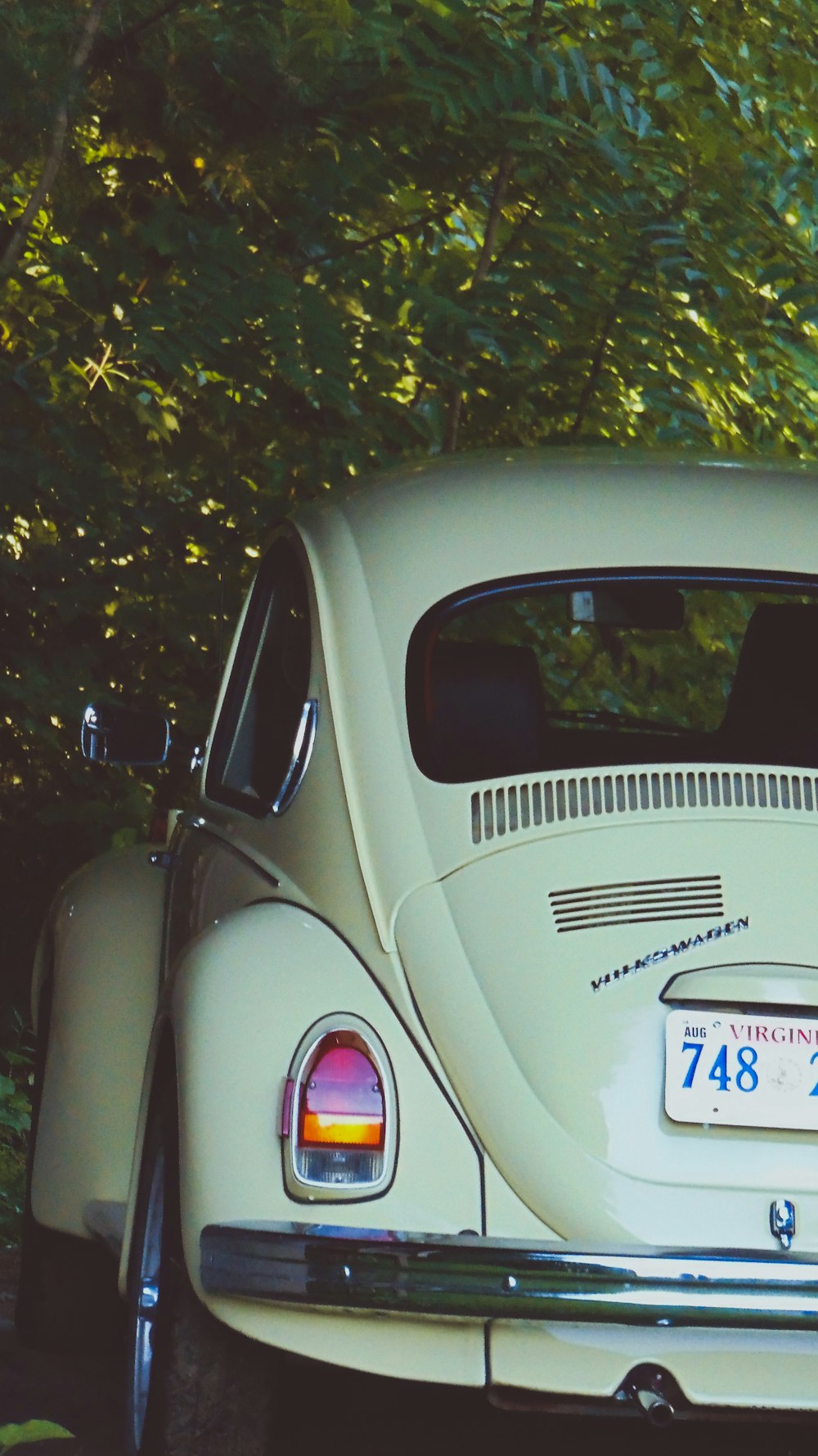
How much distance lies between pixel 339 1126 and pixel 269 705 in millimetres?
1373

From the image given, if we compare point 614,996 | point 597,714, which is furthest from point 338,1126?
point 597,714

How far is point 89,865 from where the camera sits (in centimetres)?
470

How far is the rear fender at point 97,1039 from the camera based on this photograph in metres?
4.15

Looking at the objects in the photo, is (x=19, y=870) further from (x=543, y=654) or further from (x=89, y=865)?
(x=89, y=865)

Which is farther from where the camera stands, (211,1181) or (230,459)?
(230,459)

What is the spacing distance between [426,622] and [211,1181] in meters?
1.15

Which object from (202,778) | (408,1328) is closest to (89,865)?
(202,778)

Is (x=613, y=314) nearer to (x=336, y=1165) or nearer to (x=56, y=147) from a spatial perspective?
(x=56, y=147)

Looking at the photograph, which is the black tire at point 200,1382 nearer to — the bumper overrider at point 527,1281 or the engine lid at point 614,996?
the bumper overrider at point 527,1281

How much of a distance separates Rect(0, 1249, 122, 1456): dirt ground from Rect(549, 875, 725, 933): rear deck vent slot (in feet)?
5.05

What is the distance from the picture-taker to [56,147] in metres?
7.19

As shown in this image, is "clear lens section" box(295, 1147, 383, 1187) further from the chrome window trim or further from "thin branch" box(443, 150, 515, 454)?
"thin branch" box(443, 150, 515, 454)

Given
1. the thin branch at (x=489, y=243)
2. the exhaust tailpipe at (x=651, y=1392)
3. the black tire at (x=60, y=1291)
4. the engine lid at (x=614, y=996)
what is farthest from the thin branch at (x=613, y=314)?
the exhaust tailpipe at (x=651, y=1392)

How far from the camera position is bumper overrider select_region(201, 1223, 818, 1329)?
2.89m
